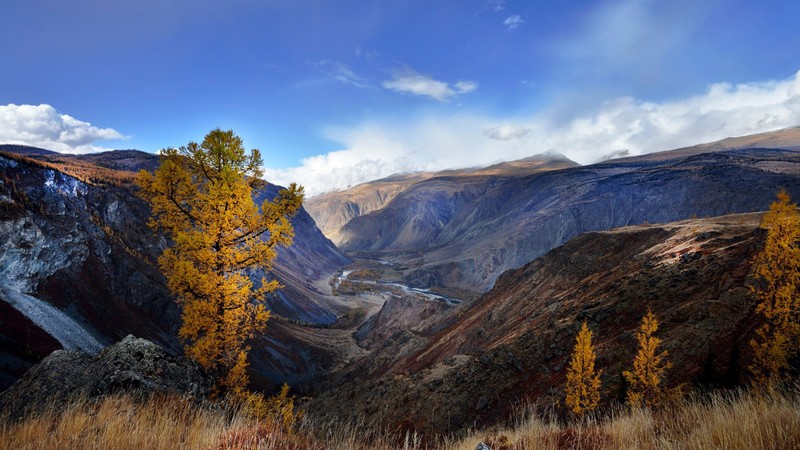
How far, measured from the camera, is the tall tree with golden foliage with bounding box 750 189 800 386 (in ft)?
51.5

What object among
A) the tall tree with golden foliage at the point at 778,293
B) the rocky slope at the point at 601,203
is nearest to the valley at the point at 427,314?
the tall tree with golden foliage at the point at 778,293

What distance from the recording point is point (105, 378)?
22.0 ft

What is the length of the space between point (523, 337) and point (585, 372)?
8404 millimetres

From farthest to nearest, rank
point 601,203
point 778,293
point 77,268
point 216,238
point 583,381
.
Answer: point 601,203
point 77,268
point 583,381
point 778,293
point 216,238

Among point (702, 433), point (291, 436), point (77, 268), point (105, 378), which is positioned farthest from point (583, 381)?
point (77, 268)

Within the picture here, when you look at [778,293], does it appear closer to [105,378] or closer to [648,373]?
[648,373]

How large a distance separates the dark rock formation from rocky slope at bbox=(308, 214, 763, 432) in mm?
14278

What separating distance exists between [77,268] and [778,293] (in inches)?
1859

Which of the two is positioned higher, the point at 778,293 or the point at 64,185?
the point at 64,185

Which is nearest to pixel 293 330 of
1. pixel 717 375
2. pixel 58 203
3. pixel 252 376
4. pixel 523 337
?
pixel 252 376

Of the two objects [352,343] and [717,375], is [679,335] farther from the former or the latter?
[352,343]

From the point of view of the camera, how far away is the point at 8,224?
2767cm

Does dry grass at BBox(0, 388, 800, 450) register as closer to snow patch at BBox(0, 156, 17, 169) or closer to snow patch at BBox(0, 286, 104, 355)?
snow patch at BBox(0, 286, 104, 355)

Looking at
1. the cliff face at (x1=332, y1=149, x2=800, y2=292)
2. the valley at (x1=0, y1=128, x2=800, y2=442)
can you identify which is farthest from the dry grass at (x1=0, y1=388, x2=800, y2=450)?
the cliff face at (x1=332, y1=149, x2=800, y2=292)
